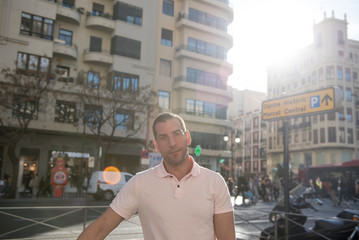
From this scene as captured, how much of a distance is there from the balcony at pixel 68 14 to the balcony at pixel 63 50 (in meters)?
1.93

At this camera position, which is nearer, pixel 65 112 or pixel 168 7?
pixel 65 112

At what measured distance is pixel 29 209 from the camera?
562 cm

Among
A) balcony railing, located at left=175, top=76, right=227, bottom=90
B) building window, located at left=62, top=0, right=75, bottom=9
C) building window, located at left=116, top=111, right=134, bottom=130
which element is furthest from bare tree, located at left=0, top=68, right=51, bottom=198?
balcony railing, located at left=175, top=76, right=227, bottom=90

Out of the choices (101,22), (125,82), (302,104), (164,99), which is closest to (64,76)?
(125,82)

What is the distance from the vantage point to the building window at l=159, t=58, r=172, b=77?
32500 millimetres

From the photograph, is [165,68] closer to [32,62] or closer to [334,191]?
[32,62]

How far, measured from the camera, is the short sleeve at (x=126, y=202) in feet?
6.97

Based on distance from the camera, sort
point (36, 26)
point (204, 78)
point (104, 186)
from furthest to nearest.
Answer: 1. point (204, 78)
2. point (36, 26)
3. point (104, 186)

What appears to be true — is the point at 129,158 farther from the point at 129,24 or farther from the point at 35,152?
the point at 129,24

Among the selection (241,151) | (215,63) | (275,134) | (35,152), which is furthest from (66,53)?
(241,151)

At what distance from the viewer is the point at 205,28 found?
34406 millimetres

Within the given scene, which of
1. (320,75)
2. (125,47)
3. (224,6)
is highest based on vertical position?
(224,6)

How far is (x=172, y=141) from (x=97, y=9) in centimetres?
2963

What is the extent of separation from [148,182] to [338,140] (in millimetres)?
49908
